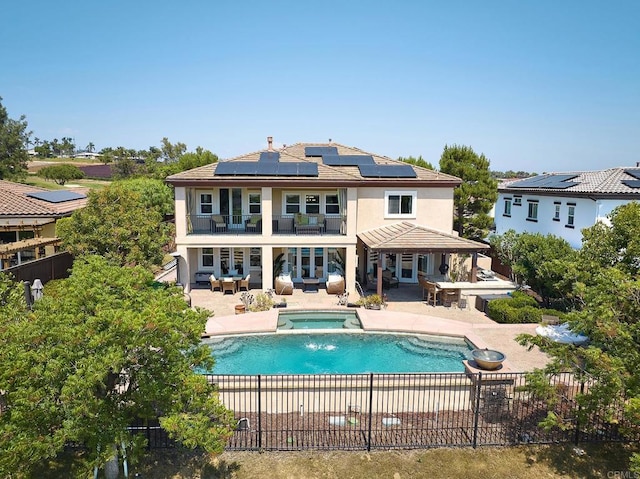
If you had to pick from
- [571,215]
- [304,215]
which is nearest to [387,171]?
A: [304,215]

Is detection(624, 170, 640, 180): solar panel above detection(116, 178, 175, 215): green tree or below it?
above

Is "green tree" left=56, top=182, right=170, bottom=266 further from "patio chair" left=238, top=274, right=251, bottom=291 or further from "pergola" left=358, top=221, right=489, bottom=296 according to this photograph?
"pergola" left=358, top=221, right=489, bottom=296

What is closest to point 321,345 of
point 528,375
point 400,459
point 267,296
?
point 267,296

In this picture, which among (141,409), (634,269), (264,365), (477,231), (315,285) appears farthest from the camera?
(477,231)

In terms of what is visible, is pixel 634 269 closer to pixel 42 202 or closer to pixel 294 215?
pixel 294 215

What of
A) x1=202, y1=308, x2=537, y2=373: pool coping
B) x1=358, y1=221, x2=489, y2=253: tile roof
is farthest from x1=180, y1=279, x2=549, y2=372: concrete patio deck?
x1=358, y1=221, x2=489, y2=253: tile roof

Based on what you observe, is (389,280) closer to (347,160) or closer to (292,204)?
(292,204)
